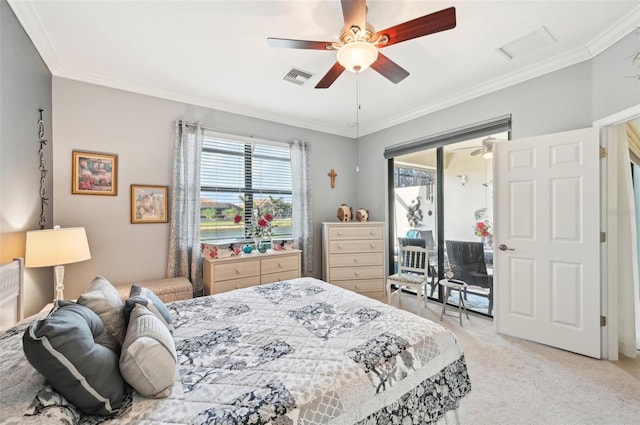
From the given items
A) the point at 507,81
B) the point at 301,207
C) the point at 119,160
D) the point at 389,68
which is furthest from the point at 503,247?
the point at 119,160

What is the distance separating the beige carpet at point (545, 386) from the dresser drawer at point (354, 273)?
1527 millimetres

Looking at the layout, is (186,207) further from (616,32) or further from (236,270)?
(616,32)

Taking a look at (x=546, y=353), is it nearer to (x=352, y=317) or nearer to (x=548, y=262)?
(x=548, y=262)

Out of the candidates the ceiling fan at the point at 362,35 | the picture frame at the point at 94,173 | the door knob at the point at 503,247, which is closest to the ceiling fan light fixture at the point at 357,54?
the ceiling fan at the point at 362,35

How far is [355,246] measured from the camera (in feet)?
13.0

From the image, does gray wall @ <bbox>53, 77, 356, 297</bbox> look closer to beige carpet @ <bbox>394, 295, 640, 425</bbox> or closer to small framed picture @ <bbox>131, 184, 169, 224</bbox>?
small framed picture @ <bbox>131, 184, 169, 224</bbox>

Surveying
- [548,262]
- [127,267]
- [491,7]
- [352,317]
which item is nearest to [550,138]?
[548,262]

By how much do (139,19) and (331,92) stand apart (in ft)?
6.29

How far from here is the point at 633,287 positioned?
237cm

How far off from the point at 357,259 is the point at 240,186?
1.99 m

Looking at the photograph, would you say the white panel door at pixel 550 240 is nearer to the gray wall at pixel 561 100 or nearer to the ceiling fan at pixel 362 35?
the gray wall at pixel 561 100

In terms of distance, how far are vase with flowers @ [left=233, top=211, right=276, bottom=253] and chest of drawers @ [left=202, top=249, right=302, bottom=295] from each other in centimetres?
22

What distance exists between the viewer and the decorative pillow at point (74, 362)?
32.4 inches

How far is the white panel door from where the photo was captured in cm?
Result: 236
